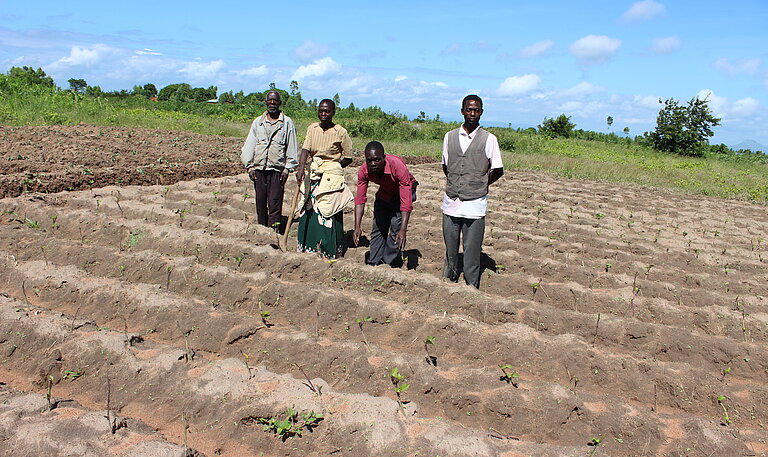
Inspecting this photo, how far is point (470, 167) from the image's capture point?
445 centimetres

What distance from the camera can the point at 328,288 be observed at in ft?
14.5

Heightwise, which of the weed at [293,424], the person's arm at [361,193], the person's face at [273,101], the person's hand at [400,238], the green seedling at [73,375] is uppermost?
the person's face at [273,101]

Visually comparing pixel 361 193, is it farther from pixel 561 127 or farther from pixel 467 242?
pixel 561 127

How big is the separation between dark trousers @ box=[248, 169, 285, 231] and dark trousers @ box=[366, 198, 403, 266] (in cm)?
134

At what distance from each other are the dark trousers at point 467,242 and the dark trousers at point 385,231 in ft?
1.61

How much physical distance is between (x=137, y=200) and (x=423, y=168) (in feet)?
27.9

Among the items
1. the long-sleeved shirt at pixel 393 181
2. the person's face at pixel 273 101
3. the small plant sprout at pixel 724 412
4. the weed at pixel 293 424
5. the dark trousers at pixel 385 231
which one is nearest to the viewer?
the weed at pixel 293 424

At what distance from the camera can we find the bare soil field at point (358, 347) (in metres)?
2.71

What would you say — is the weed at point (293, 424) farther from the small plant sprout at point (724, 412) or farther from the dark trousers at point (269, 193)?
the dark trousers at point (269, 193)

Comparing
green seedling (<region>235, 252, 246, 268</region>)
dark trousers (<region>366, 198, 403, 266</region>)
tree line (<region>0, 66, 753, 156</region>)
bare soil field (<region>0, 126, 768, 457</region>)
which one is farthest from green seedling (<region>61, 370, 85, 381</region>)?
tree line (<region>0, 66, 753, 156</region>)

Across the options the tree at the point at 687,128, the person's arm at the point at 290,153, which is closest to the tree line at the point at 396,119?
the tree at the point at 687,128

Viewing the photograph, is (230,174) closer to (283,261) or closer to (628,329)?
(283,261)

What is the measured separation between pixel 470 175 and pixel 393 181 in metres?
0.72

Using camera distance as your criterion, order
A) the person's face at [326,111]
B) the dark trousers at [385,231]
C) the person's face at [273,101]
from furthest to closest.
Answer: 1. the person's face at [273,101]
2. the person's face at [326,111]
3. the dark trousers at [385,231]
